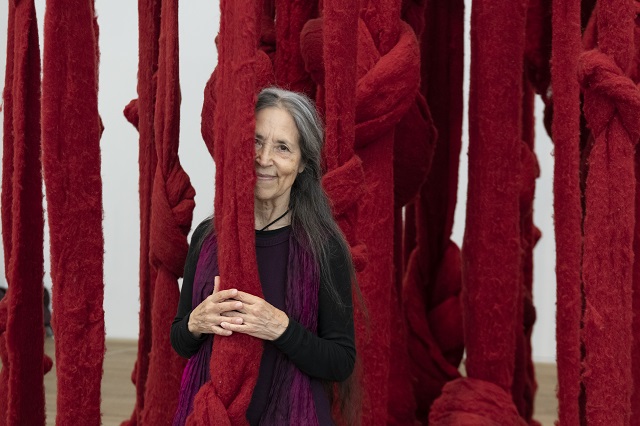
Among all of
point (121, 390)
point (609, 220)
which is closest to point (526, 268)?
point (609, 220)

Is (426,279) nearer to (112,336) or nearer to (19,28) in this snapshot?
(19,28)

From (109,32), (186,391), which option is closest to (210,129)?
(186,391)

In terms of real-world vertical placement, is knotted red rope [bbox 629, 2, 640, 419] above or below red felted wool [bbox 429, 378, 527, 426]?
above

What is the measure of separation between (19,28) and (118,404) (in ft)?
2.82

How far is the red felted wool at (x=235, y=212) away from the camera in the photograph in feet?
1.62

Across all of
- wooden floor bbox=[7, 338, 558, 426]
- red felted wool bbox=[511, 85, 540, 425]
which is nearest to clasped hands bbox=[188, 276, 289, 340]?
red felted wool bbox=[511, 85, 540, 425]

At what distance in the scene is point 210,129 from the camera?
65cm

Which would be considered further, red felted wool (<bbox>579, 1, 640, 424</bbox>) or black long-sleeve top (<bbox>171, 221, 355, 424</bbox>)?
red felted wool (<bbox>579, 1, 640, 424</bbox>)

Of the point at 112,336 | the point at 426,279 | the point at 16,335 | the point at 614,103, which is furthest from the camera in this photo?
the point at 112,336

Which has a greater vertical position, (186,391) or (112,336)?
(186,391)

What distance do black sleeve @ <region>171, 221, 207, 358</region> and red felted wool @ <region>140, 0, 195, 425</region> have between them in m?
0.09

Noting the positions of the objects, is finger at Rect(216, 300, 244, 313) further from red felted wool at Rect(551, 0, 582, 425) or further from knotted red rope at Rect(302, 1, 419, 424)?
red felted wool at Rect(551, 0, 582, 425)

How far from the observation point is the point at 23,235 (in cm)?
74

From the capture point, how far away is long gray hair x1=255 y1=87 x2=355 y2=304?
1.81ft
